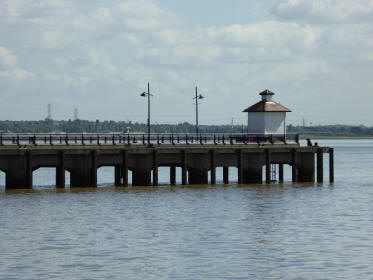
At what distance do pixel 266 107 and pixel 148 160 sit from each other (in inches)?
539

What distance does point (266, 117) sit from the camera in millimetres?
74312

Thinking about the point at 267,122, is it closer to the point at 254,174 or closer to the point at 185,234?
the point at 254,174

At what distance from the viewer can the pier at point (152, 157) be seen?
6266 cm

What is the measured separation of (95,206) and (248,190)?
49.7ft

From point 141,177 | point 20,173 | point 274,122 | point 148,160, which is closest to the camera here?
point 20,173

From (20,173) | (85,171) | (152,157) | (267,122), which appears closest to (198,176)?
(152,157)

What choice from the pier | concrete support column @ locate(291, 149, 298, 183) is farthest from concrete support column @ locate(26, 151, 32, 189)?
concrete support column @ locate(291, 149, 298, 183)

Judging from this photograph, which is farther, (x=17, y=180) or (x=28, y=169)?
(x=17, y=180)

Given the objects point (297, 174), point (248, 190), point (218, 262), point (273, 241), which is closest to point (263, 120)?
point (297, 174)

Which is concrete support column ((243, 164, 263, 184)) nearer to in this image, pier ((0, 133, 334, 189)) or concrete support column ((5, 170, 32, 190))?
pier ((0, 133, 334, 189))

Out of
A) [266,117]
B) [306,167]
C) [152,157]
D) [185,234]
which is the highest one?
[266,117]

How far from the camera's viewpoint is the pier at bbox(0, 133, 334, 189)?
6266cm

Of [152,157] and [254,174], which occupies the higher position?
[152,157]

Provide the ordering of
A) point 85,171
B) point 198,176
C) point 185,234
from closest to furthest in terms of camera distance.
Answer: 1. point 185,234
2. point 85,171
3. point 198,176
